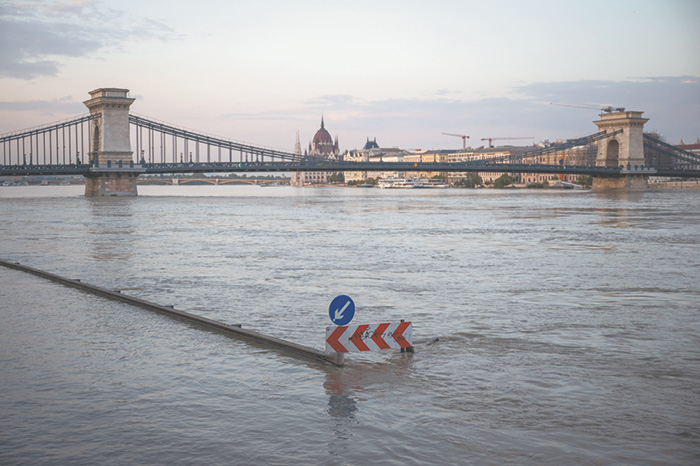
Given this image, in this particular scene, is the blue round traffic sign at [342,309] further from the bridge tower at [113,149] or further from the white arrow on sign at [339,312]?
the bridge tower at [113,149]

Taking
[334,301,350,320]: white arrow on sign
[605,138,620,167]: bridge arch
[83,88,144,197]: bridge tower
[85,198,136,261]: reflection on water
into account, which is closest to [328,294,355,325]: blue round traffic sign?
[334,301,350,320]: white arrow on sign

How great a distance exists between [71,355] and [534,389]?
6.51 metres

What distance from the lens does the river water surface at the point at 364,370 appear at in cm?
747

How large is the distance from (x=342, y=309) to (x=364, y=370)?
114cm

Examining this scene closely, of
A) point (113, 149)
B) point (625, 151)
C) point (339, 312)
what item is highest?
point (625, 151)

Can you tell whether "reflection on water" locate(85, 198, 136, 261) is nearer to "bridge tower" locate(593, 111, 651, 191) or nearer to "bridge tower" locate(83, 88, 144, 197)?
"bridge tower" locate(83, 88, 144, 197)

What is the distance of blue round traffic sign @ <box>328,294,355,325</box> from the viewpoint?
31.4 ft

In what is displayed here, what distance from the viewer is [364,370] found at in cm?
1031

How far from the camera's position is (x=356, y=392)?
363 inches

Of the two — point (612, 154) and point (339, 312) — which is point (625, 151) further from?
point (339, 312)

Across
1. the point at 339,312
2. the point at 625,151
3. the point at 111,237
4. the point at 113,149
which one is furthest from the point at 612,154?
the point at 339,312

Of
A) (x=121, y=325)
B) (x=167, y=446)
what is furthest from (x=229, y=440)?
(x=121, y=325)

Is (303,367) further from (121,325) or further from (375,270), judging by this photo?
(375,270)

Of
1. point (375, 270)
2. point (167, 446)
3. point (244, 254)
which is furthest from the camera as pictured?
point (244, 254)
